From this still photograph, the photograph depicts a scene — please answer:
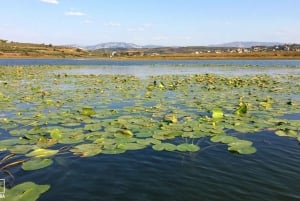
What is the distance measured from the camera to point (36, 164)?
676 centimetres

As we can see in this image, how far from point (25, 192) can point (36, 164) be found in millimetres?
1561

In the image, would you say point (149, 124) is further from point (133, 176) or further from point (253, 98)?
point (253, 98)

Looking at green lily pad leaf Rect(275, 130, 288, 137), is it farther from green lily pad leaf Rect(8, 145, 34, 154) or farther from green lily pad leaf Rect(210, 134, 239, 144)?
green lily pad leaf Rect(8, 145, 34, 154)

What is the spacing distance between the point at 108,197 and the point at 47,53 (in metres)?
124

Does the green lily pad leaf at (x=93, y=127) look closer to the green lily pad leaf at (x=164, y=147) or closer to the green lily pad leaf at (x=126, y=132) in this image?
the green lily pad leaf at (x=126, y=132)

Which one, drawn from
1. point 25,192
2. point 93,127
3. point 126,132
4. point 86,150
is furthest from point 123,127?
point 25,192

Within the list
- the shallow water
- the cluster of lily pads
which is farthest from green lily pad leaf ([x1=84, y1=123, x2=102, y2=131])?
the shallow water

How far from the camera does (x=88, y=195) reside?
19.0ft

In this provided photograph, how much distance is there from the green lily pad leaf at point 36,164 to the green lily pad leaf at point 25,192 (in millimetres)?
1099

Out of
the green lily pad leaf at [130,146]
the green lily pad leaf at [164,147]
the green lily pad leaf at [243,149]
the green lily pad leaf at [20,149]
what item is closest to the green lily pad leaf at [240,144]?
the green lily pad leaf at [243,149]

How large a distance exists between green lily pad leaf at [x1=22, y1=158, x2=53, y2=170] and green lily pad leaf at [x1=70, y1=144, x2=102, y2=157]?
0.86 m

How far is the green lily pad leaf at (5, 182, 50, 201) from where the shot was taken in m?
5.09

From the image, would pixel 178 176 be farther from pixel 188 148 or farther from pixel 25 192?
pixel 25 192

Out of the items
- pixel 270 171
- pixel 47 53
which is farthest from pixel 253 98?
pixel 47 53
